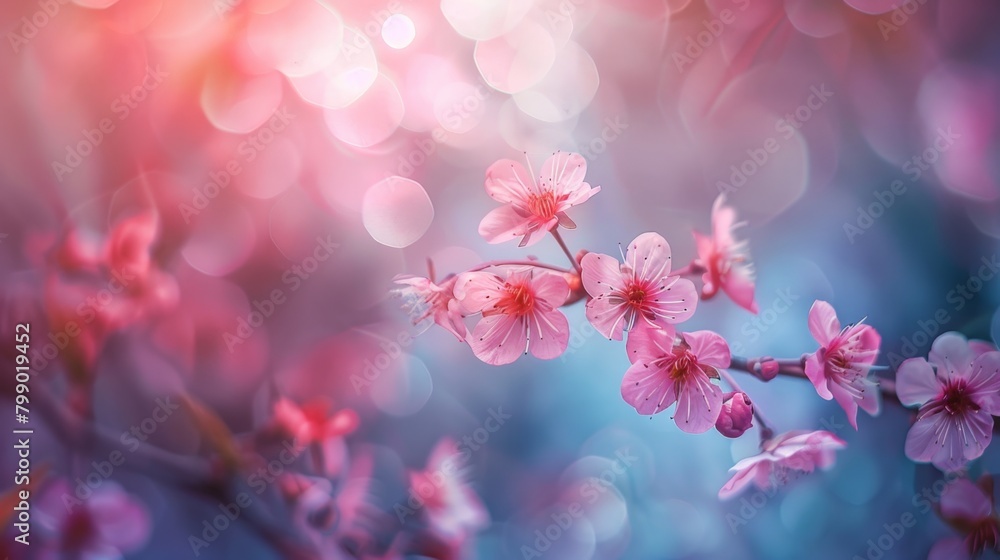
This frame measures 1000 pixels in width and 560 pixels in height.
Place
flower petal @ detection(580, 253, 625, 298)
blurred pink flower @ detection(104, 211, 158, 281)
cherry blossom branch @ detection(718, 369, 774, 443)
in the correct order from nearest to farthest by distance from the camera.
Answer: flower petal @ detection(580, 253, 625, 298) → cherry blossom branch @ detection(718, 369, 774, 443) → blurred pink flower @ detection(104, 211, 158, 281)

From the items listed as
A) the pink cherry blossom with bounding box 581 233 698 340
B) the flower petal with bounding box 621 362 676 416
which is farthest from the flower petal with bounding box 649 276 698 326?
the flower petal with bounding box 621 362 676 416

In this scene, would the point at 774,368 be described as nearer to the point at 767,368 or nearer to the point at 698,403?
the point at 767,368

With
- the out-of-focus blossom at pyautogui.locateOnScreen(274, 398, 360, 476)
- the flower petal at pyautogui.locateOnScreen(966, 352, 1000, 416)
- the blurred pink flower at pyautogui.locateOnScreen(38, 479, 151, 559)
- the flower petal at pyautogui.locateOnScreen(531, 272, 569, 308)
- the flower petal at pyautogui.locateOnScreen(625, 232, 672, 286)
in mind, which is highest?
the flower petal at pyautogui.locateOnScreen(625, 232, 672, 286)

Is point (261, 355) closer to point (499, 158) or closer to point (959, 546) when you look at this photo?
point (499, 158)

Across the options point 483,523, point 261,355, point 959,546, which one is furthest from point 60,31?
point 959,546

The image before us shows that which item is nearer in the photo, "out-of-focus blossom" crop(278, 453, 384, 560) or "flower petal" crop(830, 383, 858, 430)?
"flower petal" crop(830, 383, 858, 430)

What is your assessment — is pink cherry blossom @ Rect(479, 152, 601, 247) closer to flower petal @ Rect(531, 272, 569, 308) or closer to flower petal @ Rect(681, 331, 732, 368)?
flower petal @ Rect(531, 272, 569, 308)
